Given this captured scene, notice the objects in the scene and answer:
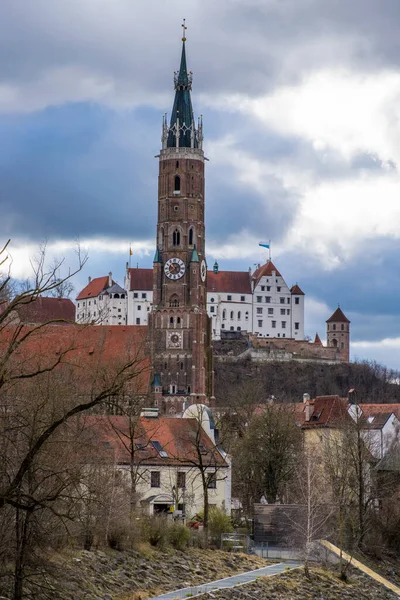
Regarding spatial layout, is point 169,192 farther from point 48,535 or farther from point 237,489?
point 48,535

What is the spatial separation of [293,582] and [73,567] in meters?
10.7

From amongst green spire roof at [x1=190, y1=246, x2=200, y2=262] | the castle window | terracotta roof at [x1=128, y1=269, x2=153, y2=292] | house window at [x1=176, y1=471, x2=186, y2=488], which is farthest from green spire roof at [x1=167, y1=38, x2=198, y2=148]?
house window at [x1=176, y1=471, x2=186, y2=488]

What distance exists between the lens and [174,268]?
132125 mm

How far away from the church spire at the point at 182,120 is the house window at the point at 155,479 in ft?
247

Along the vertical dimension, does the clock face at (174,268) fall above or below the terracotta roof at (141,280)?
below

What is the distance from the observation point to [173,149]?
134 meters

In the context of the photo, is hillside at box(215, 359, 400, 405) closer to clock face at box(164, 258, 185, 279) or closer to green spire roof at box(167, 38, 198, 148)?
clock face at box(164, 258, 185, 279)

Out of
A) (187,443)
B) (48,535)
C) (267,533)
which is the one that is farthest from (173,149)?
(48,535)

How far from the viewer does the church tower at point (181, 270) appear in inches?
5027

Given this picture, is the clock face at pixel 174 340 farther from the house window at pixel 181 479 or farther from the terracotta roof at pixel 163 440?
the house window at pixel 181 479

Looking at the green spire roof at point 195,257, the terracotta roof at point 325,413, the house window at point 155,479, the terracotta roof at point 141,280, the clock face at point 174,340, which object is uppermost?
the terracotta roof at point 141,280

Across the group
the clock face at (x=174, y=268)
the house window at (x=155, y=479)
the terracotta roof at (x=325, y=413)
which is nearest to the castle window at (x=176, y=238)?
the clock face at (x=174, y=268)

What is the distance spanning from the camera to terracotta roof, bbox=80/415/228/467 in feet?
200

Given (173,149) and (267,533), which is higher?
(173,149)
